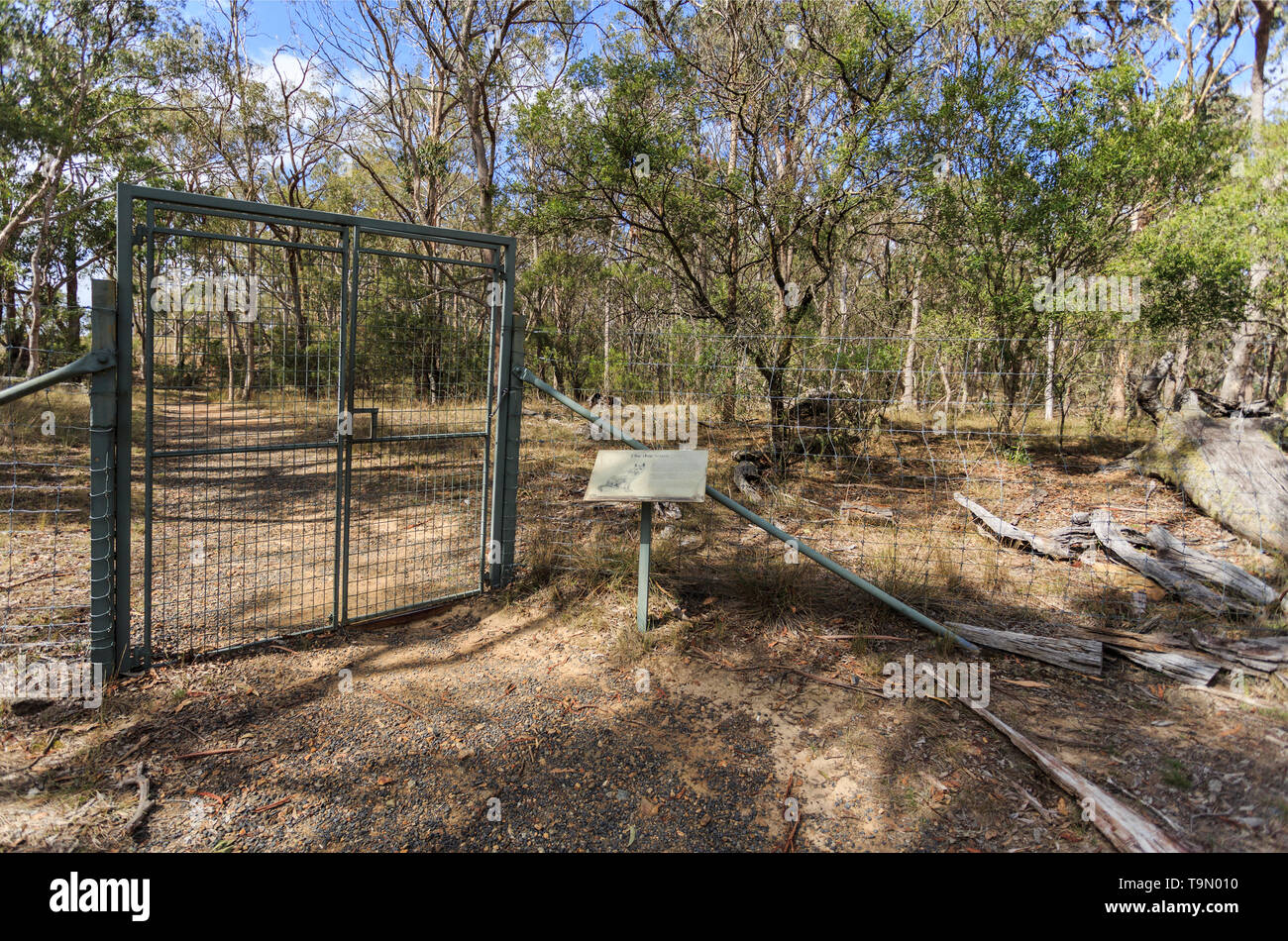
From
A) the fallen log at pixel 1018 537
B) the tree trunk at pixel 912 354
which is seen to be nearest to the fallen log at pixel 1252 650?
the fallen log at pixel 1018 537

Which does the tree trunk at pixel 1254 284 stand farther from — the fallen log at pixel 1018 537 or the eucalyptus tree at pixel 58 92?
the eucalyptus tree at pixel 58 92

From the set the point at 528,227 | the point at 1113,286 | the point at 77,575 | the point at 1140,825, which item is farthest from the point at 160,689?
the point at 1113,286

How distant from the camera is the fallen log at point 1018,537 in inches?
236

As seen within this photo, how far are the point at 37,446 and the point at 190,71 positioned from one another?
12.2m

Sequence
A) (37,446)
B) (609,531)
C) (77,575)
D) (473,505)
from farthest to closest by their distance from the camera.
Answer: (37,446) < (473,505) < (609,531) < (77,575)

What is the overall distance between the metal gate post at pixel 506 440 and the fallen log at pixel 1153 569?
489 centimetres

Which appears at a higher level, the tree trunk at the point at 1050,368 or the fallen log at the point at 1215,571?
the tree trunk at the point at 1050,368

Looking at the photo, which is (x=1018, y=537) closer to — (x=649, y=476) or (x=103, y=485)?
(x=649, y=476)

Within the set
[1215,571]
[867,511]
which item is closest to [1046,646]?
[1215,571]

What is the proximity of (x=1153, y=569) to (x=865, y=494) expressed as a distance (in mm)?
3355
